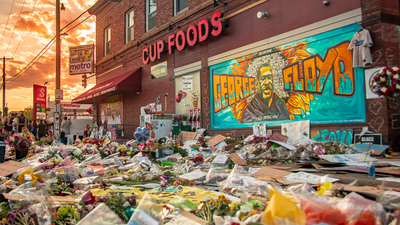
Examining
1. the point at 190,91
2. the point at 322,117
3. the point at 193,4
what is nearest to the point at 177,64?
the point at 190,91

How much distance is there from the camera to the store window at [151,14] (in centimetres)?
1572

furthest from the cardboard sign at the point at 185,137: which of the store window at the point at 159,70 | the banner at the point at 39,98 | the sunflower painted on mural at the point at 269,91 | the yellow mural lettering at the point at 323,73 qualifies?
the banner at the point at 39,98

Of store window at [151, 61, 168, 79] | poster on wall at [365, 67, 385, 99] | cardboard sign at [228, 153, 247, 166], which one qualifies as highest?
store window at [151, 61, 168, 79]

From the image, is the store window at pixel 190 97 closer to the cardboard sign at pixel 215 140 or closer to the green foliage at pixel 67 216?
the cardboard sign at pixel 215 140

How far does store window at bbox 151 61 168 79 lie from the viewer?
14453 mm

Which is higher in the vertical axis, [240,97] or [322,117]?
[240,97]

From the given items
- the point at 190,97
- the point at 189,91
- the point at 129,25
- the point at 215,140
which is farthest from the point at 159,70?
the point at 215,140

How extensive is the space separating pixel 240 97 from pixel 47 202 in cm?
831

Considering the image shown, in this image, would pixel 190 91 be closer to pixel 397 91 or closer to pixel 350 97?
pixel 350 97

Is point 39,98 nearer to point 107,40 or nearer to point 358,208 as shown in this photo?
point 107,40

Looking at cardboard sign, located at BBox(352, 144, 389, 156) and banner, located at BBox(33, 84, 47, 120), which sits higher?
banner, located at BBox(33, 84, 47, 120)

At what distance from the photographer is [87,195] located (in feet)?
9.83

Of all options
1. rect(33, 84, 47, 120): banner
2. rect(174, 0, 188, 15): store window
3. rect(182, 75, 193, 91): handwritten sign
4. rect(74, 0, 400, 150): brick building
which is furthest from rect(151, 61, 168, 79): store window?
rect(33, 84, 47, 120): banner

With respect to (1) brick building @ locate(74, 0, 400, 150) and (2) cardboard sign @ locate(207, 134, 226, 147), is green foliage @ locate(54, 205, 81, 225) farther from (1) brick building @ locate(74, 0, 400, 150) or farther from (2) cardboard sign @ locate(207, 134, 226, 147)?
(2) cardboard sign @ locate(207, 134, 226, 147)
